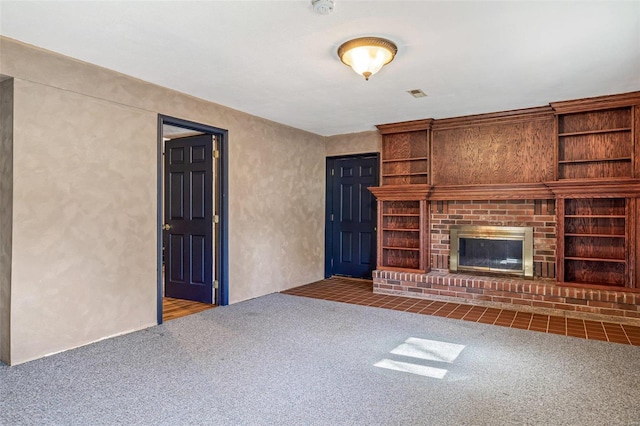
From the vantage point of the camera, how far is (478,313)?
442 cm

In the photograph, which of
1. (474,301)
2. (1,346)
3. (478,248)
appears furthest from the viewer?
(478,248)

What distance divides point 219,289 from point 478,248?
339 cm

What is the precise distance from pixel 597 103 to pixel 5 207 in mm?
5718

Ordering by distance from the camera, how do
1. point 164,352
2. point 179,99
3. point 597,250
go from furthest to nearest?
point 597,250 → point 179,99 → point 164,352

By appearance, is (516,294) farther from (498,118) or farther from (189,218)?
(189,218)

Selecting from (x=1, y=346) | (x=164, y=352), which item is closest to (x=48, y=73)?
(x=1, y=346)

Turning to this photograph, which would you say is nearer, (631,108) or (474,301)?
(631,108)

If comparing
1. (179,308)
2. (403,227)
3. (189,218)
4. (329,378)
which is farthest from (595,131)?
(179,308)

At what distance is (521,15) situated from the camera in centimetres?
252

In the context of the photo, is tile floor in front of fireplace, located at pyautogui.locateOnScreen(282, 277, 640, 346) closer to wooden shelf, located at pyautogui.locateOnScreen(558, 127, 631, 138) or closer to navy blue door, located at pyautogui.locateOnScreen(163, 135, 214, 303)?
navy blue door, located at pyautogui.locateOnScreen(163, 135, 214, 303)

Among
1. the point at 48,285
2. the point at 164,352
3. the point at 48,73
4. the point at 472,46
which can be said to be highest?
the point at 472,46

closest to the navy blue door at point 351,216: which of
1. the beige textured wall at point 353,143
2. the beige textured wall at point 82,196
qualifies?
the beige textured wall at point 353,143

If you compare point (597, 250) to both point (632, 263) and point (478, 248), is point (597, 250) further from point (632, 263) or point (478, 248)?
point (478, 248)

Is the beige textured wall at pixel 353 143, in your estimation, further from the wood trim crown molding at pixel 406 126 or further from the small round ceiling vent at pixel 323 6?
the small round ceiling vent at pixel 323 6
